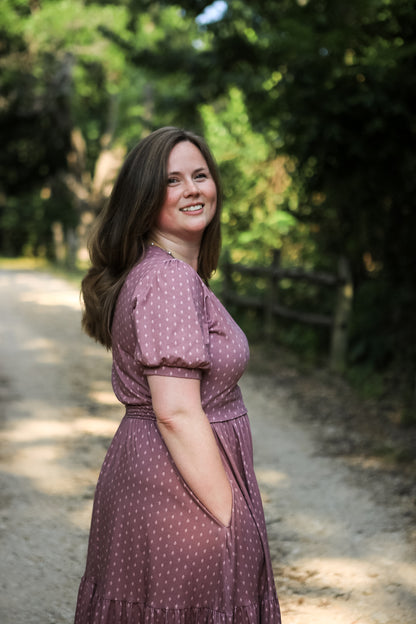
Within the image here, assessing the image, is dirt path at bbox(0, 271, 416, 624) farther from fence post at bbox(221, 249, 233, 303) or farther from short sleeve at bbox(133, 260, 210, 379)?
fence post at bbox(221, 249, 233, 303)

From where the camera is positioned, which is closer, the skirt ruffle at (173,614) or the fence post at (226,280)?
the skirt ruffle at (173,614)

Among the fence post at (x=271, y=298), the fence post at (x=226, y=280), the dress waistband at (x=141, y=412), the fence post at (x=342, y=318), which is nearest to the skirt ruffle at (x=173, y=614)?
the dress waistband at (x=141, y=412)

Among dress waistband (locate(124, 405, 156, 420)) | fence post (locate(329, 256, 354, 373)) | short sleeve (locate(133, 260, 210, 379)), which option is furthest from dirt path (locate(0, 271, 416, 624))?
short sleeve (locate(133, 260, 210, 379))

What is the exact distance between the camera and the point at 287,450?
5.88m

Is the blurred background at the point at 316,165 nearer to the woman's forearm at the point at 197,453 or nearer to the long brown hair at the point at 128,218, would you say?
the long brown hair at the point at 128,218

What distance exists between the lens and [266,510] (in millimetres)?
4551

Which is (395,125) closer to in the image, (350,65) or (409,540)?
(350,65)

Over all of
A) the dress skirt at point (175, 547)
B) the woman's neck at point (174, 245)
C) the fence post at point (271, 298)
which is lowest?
the fence post at point (271, 298)

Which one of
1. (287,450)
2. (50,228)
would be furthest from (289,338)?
(50,228)

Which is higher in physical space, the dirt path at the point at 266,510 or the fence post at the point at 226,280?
the fence post at the point at 226,280

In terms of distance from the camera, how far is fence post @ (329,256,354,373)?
8539 millimetres

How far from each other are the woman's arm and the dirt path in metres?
1.65

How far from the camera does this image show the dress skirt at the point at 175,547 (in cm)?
188

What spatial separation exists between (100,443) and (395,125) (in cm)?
389
